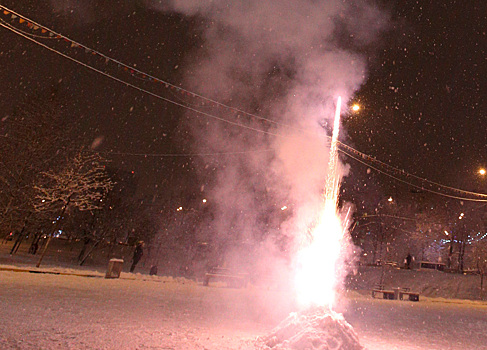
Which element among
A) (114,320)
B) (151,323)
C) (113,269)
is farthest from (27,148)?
(151,323)

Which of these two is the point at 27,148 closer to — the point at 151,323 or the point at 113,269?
the point at 113,269

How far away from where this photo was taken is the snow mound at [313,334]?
565 centimetres

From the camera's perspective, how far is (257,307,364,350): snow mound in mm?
5648

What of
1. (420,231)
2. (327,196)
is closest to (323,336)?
(327,196)

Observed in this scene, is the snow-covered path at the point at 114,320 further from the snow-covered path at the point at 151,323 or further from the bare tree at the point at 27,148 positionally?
the bare tree at the point at 27,148

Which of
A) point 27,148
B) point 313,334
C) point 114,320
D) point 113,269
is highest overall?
point 27,148

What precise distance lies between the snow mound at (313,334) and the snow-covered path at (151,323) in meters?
0.52

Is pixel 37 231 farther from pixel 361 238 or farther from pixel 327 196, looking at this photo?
pixel 361 238

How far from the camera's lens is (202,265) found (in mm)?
29062

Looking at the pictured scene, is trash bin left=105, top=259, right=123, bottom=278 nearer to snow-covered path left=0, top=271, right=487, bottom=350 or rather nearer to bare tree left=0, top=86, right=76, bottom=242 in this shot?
snow-covered path left=0, top=271, right=487, bottom=350

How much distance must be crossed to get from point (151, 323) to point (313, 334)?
124 inches

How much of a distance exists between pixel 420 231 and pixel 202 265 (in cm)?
2288

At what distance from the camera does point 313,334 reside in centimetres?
575

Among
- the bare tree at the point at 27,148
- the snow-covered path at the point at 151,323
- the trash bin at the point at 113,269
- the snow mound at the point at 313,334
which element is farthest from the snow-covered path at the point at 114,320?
the bare tree at the point at 27,148
